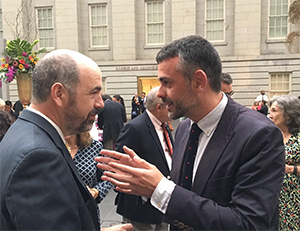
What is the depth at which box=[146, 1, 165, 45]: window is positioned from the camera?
59.2 ft

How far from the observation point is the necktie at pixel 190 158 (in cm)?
169

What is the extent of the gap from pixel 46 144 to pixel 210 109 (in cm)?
101

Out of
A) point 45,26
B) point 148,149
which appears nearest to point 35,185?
point 148,149

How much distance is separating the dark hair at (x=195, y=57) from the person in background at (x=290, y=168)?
2.03 m

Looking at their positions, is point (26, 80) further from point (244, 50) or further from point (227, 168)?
point (244, 50)

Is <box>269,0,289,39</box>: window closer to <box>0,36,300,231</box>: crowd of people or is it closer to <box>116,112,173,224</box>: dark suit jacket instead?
<box>116,112,173,224</box>: dark suit jacket

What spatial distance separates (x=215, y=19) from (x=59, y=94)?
17875mm

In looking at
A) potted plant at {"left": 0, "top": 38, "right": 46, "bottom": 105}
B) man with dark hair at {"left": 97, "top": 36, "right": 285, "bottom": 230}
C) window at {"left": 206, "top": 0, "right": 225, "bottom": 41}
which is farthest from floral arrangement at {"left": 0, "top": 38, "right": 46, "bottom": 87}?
window at {"left": 206, "top": 0, "right": 225, "bottom": 41}

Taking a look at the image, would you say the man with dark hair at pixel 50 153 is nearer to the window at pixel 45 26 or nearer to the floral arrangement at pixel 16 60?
the floral arrangement at pixel 16 60

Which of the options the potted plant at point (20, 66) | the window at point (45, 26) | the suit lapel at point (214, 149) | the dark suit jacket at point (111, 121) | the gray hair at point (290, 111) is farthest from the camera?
the window at point (45, 26)

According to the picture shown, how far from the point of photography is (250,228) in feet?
4.42

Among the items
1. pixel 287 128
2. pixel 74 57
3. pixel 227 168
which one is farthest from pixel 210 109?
pixel 287 128

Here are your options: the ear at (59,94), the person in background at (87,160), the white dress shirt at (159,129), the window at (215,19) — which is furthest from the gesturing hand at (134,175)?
the window at (215,19)

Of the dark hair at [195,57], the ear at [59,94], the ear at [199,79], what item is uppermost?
the dark hair at [195,57]
